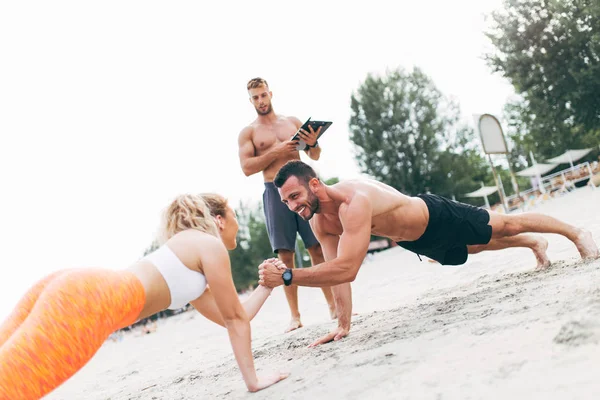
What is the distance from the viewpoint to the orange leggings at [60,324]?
7.14 feet

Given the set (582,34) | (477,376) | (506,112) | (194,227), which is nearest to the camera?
(477,376)

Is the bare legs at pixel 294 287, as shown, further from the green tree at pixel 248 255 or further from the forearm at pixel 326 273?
the green tree at pixel 248 255

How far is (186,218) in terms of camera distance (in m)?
2.97

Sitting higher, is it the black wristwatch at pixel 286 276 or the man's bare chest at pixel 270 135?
the man's bare chest at pixel 270 135

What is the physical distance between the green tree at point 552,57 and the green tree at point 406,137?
1092 cm

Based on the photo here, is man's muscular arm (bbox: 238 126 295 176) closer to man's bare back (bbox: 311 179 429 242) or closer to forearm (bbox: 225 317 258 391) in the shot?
man's bare back (bbox: 311 179 429 242)

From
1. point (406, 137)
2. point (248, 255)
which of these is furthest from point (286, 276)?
point (248, 255)

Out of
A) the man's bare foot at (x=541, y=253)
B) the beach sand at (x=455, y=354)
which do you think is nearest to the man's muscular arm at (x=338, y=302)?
the beach sand at (x=455, y=354)

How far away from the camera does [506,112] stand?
45.8m

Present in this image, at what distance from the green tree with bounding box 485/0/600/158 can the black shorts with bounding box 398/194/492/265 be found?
18636 millimetres

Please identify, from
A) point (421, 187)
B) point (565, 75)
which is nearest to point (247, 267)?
point (421, 187)

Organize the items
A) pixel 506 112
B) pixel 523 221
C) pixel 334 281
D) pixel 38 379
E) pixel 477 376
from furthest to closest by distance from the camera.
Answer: pixel 506 112 < pixel 523 221 < pixel 334 281 < pixel 38 379 < pixel 477 376

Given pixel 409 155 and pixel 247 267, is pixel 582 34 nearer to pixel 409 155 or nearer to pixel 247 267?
pixel 409 155

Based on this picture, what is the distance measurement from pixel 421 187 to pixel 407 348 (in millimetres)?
30843
